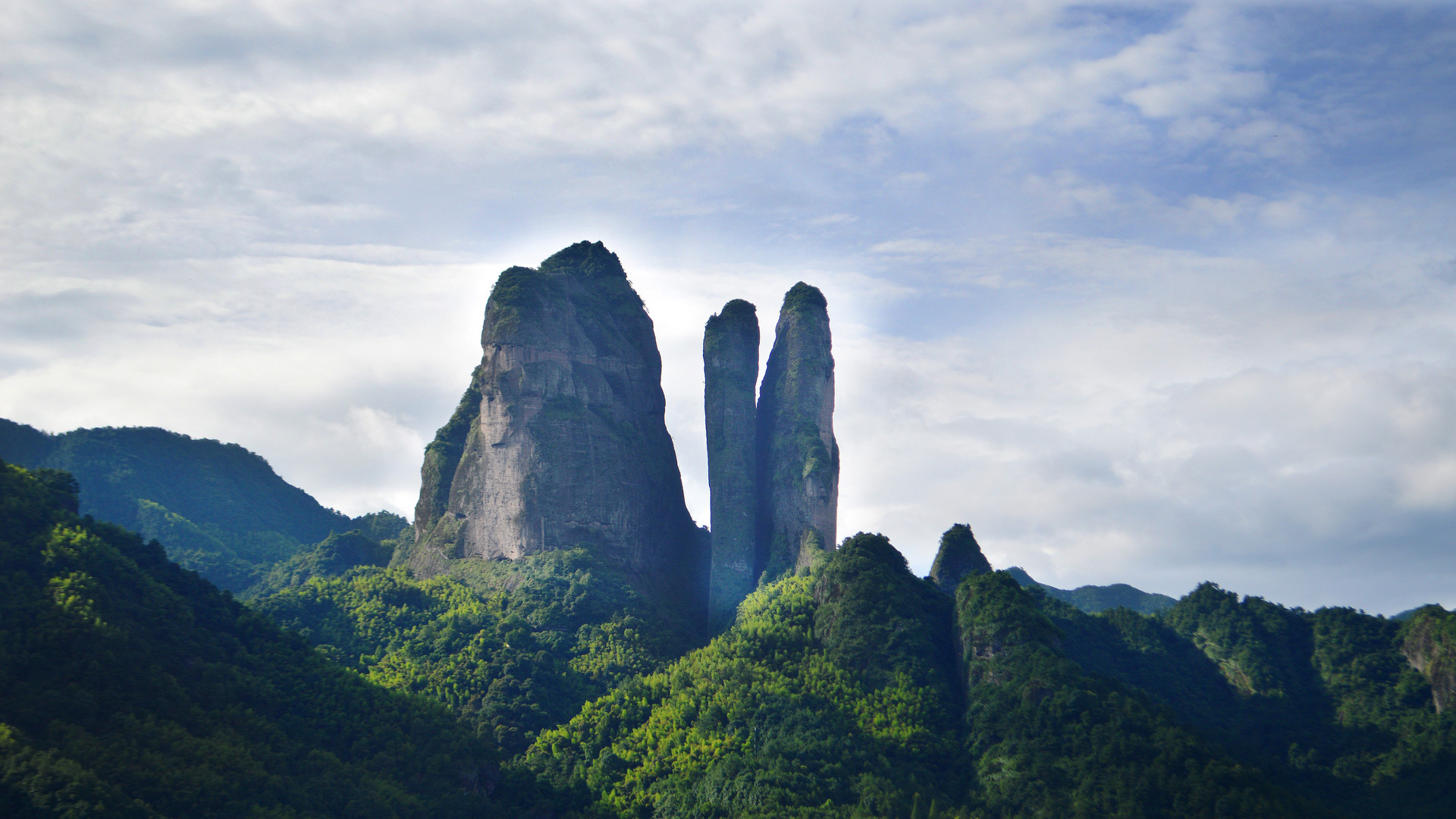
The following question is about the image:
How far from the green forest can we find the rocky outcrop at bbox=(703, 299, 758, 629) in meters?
4.52

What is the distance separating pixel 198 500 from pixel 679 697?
64791 millimetres

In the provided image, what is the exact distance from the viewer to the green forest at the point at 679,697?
132ft

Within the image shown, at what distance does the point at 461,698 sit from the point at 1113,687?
3162 centimetres

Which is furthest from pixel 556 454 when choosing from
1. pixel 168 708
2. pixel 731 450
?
pixel 168 708

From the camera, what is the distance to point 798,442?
7094 centimetres

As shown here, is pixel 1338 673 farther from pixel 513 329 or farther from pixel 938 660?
pixel 513 329

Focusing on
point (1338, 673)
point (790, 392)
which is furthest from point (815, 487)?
point (1338, 673)

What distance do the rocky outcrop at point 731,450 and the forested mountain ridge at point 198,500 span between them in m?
28.4

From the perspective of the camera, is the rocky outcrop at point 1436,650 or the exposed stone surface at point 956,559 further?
the exposed stone surface at point 956,559

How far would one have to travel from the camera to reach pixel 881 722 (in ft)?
164

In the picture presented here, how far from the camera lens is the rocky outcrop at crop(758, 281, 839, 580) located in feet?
226

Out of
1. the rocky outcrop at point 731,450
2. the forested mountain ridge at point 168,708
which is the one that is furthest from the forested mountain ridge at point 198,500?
the forested mountain ridge at point 168,708

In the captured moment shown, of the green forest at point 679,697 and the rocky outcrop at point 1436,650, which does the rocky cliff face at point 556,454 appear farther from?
the rocky outcrop at point 1436,650

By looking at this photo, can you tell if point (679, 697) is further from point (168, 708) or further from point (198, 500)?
point (198, 500)
